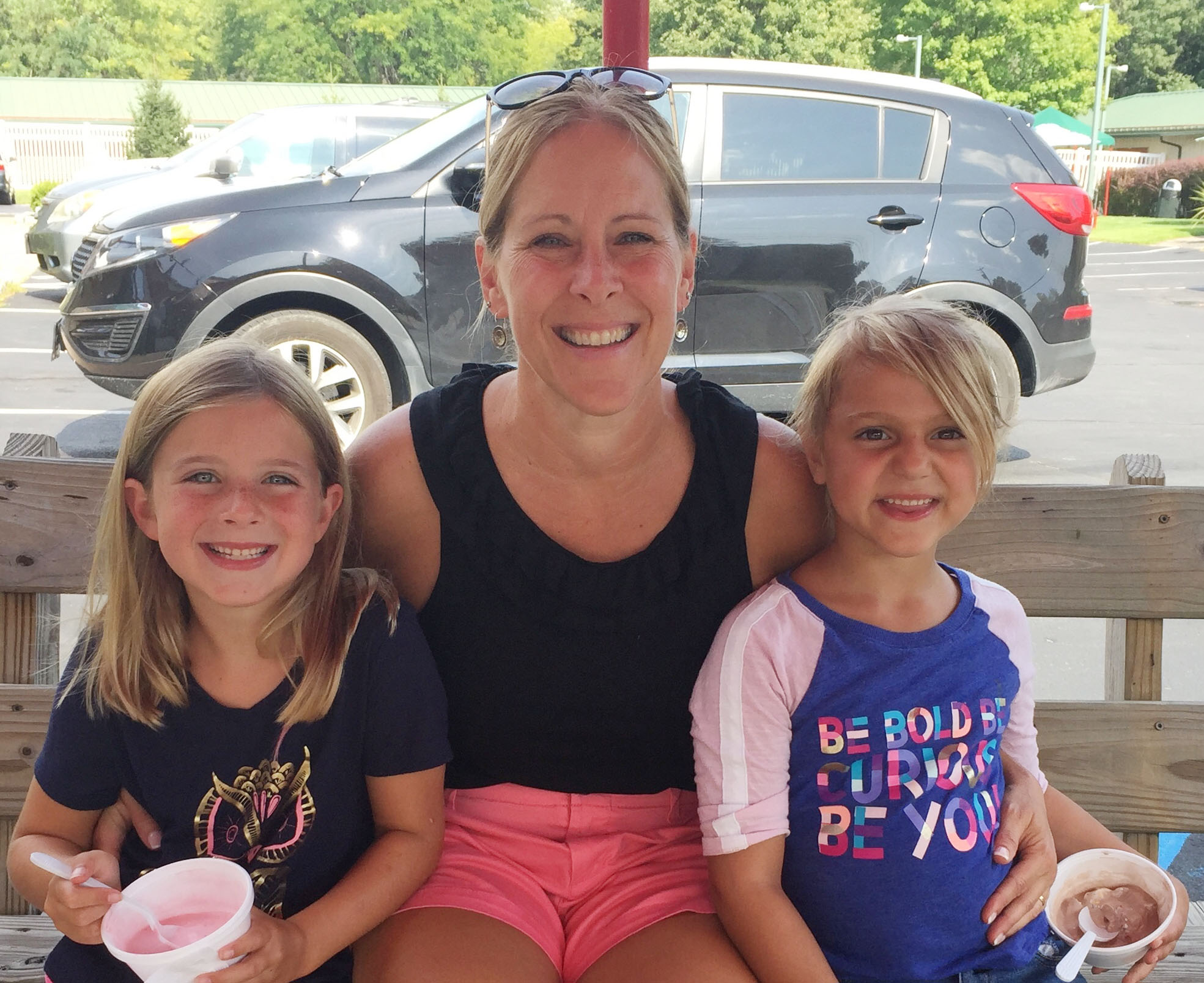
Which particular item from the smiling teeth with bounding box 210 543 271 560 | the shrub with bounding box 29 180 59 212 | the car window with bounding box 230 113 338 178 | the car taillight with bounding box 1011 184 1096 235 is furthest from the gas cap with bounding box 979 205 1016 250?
the shrub with bounding box 29 180 59 212

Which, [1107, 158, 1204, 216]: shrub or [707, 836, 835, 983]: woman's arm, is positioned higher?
[1107, 158, 1204, 216]: shrub

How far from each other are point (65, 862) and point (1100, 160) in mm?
47100

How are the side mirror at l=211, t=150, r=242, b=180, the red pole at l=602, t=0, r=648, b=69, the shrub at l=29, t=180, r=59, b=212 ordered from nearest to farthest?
the red pole at l=602, t=0, r=648, b=69
the side mirror at l=211, t=150, r=242, b=180
the shrub at l=29, t=180, r=59, b=212

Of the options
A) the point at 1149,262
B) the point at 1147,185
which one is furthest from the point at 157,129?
the point at 1147,185

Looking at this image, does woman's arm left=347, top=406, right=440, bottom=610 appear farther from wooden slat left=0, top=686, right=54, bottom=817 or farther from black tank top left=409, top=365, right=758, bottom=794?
wooden slat left=0, top=686, right=54, bottom=817

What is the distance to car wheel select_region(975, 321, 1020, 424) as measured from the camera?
1.95 metres

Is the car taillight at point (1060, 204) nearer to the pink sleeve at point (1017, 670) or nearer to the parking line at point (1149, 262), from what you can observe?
the pink sleeve at point (1017, 670)

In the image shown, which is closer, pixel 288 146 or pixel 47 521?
pixel 47 521

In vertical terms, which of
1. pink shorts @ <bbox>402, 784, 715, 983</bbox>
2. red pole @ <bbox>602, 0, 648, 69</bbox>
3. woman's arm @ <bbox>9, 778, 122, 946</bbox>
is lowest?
pink shorts @ <bbox>402, 784, 715, 983</bbox>

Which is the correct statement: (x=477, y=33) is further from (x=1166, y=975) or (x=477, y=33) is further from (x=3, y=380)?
(x=1166, y=975)

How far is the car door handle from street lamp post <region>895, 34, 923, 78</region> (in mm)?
40492

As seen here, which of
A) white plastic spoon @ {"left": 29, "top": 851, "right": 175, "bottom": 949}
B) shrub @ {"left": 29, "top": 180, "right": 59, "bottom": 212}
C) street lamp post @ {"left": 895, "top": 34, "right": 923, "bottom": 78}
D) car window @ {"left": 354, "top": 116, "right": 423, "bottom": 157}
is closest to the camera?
white plastic spoon @ {"left": 29, "top": 851, "right": 175, "bottom": 949}

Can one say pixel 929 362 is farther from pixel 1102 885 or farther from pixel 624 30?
pixel 624 30

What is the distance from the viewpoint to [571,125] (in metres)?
1.91
